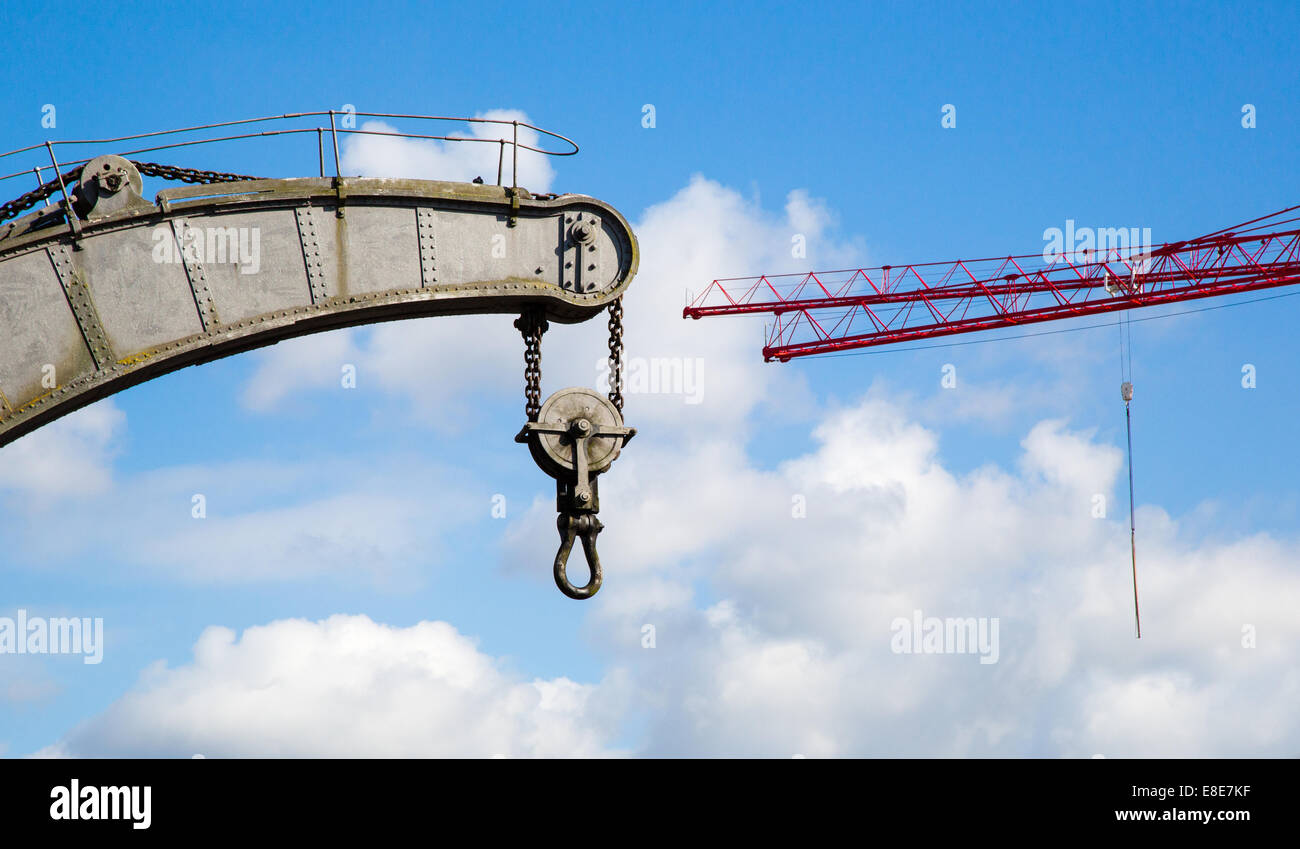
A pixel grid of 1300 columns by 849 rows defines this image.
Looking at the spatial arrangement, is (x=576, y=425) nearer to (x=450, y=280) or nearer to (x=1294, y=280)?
(x=450, y=280)

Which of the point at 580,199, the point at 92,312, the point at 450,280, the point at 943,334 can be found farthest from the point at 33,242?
the point at 943,334

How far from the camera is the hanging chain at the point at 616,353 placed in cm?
1177

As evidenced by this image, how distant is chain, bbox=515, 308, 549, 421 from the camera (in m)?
11.6

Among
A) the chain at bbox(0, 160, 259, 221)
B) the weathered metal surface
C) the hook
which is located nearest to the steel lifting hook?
the hook

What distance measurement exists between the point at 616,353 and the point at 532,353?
2.35 ft

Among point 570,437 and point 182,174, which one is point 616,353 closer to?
point 570,437

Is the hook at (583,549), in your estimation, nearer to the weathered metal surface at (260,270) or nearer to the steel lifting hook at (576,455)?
the steel lifting hook at (576,455)

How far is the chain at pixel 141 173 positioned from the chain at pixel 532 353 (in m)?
2.57

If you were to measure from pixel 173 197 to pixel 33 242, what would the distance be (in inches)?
43.5

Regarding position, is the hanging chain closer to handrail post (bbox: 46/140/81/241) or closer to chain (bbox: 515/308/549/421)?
chain (bbox: 515/308/549/421)

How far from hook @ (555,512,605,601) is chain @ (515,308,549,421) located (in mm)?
916

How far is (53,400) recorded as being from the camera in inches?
423
